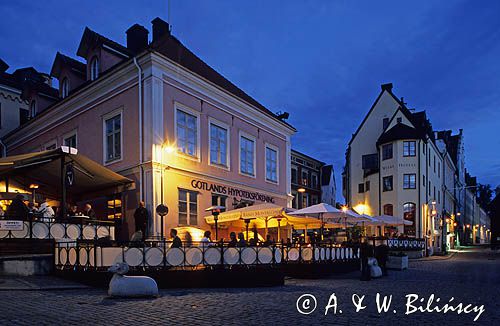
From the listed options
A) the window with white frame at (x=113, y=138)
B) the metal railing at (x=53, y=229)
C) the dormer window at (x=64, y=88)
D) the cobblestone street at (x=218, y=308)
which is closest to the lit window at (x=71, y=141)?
the dormer window at (x=64, y=88)

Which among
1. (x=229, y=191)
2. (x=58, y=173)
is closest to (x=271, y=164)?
(x=229, y=191)

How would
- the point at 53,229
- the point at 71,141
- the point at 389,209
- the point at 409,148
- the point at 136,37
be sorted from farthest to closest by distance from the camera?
the point at 389,209 < the point at 409,148 < the point at 136,37 < the point at 71,141 < the point at 53,229

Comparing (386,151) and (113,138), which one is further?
(386,151)

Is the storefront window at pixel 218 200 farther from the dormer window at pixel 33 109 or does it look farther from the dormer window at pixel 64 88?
the dormer window at pixel 33 109

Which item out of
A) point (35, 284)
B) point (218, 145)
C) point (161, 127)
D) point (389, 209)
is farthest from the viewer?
point (389, 209)

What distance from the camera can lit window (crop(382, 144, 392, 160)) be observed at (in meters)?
43.1

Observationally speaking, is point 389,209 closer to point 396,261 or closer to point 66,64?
point 396,261

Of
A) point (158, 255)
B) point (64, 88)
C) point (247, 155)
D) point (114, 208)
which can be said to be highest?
point (64, 88)

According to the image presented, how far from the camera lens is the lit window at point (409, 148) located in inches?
1645

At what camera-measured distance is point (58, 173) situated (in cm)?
1947

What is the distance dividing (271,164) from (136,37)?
1099 cm

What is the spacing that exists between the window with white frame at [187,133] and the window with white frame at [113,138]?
2808 mm

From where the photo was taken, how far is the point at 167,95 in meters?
20.2

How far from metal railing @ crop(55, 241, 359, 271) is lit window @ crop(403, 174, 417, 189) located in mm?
31168
